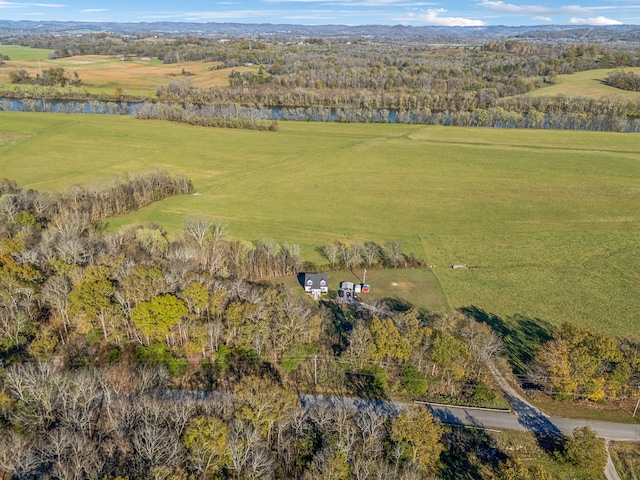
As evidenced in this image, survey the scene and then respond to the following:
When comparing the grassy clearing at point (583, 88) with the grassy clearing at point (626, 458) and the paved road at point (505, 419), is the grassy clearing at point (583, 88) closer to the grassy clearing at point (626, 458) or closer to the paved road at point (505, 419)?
the paved road at point (505, 419)

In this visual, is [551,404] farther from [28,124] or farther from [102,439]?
[28,124]

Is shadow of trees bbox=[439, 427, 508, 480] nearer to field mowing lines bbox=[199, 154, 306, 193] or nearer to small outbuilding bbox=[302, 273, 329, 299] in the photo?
small outbuilding bbox=[302, 273, 329, 299]

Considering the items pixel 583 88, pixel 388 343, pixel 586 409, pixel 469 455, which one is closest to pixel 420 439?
pixel 469 455

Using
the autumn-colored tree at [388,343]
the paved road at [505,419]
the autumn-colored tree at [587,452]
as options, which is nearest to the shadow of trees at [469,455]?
the paved road at [505,419]

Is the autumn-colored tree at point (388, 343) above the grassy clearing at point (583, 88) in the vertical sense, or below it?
below

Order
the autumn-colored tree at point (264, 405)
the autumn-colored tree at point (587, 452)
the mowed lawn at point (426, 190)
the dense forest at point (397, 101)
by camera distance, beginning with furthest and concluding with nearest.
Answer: the dense forest at point (397, 101) → the mowed lawn at point (426, 190) → the autumn-colored tree at point (587, 452) → the autumn-colored tree at point (264, 405)

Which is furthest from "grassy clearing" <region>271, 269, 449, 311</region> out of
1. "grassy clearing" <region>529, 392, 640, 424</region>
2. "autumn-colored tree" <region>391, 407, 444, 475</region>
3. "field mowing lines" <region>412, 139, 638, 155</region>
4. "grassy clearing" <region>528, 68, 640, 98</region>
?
"grassy clearing" <region>528, 68, 640, 98</region>

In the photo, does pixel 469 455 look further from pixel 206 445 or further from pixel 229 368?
pixel 229 368

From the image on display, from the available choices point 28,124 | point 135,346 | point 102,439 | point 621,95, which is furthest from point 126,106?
point 621,95
